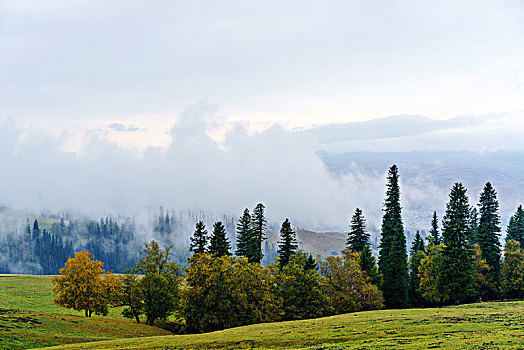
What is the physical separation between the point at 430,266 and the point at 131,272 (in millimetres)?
65322

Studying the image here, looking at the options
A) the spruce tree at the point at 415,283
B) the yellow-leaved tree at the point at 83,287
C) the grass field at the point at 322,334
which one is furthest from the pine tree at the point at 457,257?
the yellow-leaved tree at the point at 83,287

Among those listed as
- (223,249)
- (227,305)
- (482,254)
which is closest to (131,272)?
(223,249)

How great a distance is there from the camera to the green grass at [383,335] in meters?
39.9

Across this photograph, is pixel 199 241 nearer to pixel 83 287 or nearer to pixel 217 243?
pixel 217 243

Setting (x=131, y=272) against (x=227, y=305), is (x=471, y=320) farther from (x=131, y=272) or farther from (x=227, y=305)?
(x=131, y=272)

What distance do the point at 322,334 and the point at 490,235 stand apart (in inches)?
2728

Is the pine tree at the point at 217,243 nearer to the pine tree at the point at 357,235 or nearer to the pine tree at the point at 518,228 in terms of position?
the pine tree at the point at 357,235

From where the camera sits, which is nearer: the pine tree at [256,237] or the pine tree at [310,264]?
the pine tree at [310,264]

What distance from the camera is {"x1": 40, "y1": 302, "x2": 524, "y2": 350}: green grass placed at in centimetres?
3988

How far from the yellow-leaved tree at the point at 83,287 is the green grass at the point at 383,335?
3105cm

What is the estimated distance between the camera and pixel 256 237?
100375 millimetres

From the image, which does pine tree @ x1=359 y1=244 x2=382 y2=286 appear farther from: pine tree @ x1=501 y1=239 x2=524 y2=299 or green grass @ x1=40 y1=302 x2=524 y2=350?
green grass @ x1=40 y1=302 x2=524 y2=350

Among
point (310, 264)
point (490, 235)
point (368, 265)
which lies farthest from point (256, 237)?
point (490, 235)

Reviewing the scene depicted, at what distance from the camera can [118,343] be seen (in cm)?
5900
